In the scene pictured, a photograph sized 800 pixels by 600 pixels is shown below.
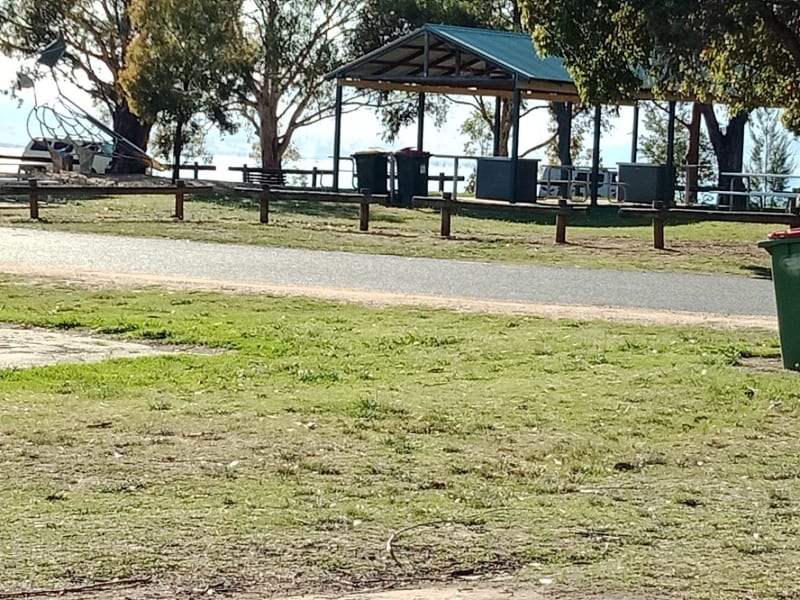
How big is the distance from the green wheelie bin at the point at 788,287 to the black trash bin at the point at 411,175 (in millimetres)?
24707

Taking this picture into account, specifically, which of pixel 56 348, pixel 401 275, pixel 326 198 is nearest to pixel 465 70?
pixel 326 198

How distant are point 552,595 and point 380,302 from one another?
31.1ft

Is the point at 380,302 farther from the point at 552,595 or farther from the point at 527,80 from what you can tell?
the point at 527,80

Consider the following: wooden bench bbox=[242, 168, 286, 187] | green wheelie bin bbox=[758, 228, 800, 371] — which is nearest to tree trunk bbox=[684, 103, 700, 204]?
wooden bench bbox=[242, 168, 286, 187]

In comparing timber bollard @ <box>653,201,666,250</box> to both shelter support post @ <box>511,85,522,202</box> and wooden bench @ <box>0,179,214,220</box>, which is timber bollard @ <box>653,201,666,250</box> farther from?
shelter support post @ <box>511,85,522,202</box>

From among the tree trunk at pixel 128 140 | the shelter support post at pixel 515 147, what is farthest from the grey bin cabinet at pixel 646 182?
the tree trunk at pixel 128 140

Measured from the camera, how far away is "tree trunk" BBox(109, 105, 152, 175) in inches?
1897

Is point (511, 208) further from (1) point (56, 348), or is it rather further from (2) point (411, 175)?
(1) point (56, 348)

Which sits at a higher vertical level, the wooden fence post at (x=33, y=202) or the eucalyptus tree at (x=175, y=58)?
the eucalyptus tree at (x=175, y=58)

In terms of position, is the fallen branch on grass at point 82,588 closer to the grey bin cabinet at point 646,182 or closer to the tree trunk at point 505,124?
the grey bin cabinet at point 646,182

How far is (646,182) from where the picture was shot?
36312 millimetres

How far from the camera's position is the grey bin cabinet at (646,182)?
118 ft

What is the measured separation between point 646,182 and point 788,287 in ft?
88.3

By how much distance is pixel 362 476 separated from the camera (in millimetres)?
6422
